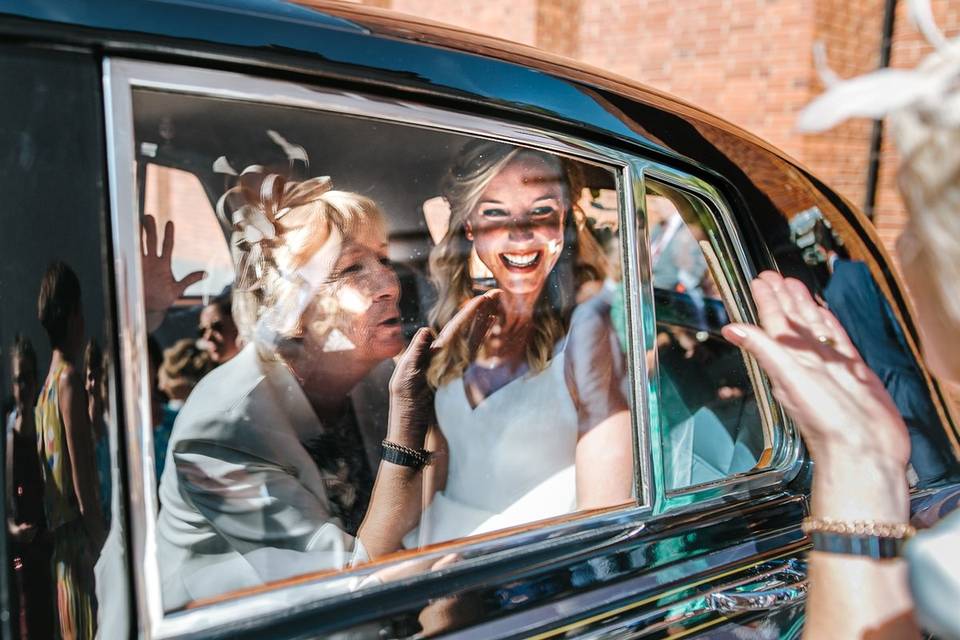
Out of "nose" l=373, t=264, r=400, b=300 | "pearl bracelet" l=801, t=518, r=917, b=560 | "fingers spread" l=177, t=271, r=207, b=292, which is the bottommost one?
"pearl bracelet" l=801, t=518, r=917, b=560

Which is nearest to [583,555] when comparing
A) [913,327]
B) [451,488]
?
[451,488]

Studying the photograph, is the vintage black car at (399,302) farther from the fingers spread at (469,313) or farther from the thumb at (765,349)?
the thumb at (765,349)

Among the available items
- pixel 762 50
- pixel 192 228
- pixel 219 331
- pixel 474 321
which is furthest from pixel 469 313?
pixel 762 50

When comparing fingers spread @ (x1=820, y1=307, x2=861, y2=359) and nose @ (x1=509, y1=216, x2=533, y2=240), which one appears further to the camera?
nose @ (x1=509, y1=216, x2=533, y2=240)

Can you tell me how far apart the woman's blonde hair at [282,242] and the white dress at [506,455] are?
0.39 m

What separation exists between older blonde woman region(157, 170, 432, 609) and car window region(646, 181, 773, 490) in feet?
1.86

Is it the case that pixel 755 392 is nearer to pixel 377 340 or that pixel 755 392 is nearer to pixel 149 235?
pixel 377 340

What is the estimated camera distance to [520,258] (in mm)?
1805

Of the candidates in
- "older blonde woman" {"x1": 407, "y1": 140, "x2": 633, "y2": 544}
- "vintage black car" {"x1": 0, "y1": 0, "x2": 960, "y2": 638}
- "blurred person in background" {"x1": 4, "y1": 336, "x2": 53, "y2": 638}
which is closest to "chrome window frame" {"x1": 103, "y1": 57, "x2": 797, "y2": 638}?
"vintage black car" {"x1": 0, "y1": 0, "x2": 960, "y2": 638}

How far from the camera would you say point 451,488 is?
176 centimetres

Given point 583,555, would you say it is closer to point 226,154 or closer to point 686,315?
point 226,154

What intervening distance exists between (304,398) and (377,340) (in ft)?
0.67

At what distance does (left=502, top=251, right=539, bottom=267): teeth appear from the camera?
180 cm

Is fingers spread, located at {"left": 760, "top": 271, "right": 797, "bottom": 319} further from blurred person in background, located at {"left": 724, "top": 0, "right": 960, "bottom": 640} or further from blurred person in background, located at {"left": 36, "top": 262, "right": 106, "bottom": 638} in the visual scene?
blurred person in background, located at {"left": 36, "top": 262, "right": 106, "bottom": 638}
